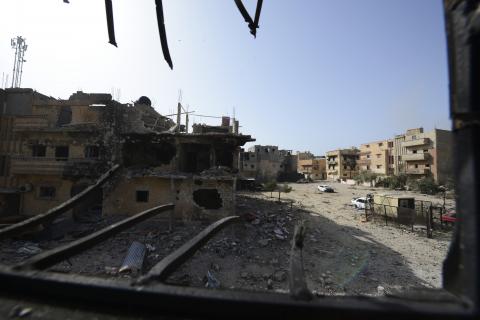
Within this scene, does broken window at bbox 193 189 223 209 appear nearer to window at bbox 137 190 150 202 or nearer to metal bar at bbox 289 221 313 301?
window at bbox 137 190 150 202

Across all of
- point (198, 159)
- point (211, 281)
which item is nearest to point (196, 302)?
point (211, 281)

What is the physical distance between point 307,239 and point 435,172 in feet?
150

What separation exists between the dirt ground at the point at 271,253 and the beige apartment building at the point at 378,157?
151 feet

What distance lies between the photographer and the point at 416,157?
5003 cm

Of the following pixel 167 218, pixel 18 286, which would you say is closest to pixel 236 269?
pixel 167 218

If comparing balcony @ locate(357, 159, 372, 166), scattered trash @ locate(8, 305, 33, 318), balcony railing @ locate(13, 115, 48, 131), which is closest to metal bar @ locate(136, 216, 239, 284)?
scattered trash @ locate(8, 305, 33, 318)

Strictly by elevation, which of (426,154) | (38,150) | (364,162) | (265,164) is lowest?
(38,150)

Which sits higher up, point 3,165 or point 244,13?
point 244,13

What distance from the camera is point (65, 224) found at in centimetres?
1816

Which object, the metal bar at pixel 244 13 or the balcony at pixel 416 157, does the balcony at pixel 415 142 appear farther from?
the metal bar at pixel 244 13

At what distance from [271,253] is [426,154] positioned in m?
49.5

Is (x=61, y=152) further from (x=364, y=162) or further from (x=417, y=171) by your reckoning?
(x=364, y=162)

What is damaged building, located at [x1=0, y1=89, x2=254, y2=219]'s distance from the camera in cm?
1741

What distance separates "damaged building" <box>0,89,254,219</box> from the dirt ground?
6.69ft
